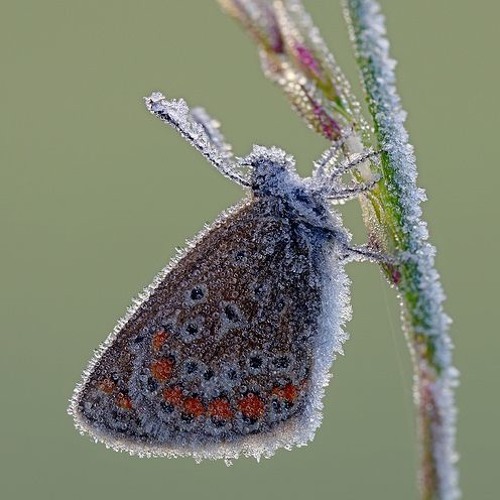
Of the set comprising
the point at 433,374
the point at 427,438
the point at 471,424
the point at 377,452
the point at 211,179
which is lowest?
the point at 427,438

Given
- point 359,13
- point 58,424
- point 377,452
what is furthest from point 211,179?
point 359,13

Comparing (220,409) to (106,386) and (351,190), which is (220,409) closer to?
(106,386)

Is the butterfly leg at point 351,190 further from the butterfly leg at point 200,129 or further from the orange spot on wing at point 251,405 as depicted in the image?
the orange spot on wing at point 251,405

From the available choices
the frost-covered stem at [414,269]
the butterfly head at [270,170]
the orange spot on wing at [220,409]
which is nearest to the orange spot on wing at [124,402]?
the orange spot on wing at [220,409]

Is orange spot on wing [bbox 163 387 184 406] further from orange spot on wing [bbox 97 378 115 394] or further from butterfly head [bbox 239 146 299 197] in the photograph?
butterfly head [bbox 239 146 299 197]

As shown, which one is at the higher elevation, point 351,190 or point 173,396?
point 351,190

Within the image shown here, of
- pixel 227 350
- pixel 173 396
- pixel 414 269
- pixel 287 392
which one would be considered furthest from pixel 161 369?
pixel 414 269

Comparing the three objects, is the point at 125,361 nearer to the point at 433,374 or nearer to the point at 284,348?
the point at 284,348
